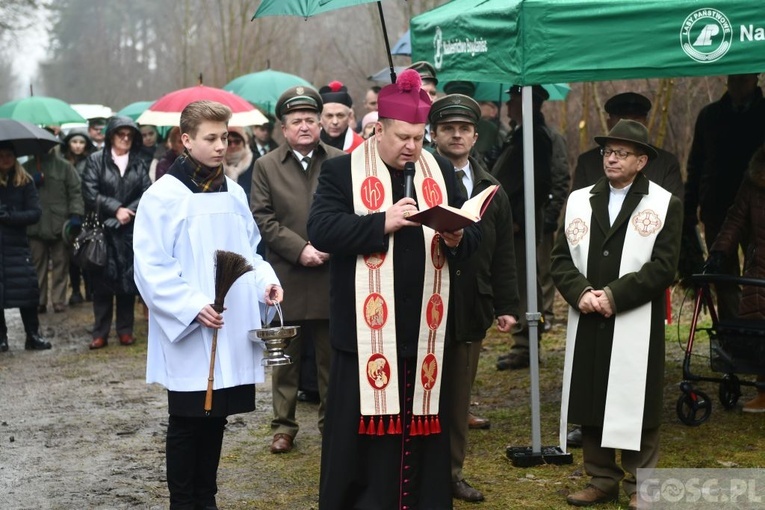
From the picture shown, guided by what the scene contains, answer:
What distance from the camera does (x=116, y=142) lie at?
1133 cm

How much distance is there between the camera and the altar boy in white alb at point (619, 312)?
600 cm

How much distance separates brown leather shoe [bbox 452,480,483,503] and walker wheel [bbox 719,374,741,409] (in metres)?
2.50

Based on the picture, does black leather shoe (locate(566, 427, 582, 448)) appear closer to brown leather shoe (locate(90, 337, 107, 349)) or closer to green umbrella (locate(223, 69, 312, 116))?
brown leather shoe (locate(90, 337, 107, 349))

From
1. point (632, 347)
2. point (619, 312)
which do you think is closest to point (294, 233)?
point (619, 312)

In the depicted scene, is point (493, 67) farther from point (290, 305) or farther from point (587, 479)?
point (587, 479)

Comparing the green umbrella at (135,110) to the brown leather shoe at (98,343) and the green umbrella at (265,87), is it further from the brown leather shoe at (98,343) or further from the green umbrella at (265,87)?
the brown leather shoe at (98,343)

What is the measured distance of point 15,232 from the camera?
1152cm

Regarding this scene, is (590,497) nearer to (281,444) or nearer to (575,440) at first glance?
(575,440)

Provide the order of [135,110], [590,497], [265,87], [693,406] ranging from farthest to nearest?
1. [135,110]
2. [265,87]
3. [693,406]
4. [590,497]

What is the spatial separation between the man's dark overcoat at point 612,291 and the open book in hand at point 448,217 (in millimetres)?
1212

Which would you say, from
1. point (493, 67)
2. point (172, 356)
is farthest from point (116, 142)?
point (172, 356)

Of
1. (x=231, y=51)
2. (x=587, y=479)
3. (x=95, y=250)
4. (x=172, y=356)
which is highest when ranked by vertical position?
(x=231, y=51)

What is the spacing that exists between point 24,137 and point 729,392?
714 centimetres

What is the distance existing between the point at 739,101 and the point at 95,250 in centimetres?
622
